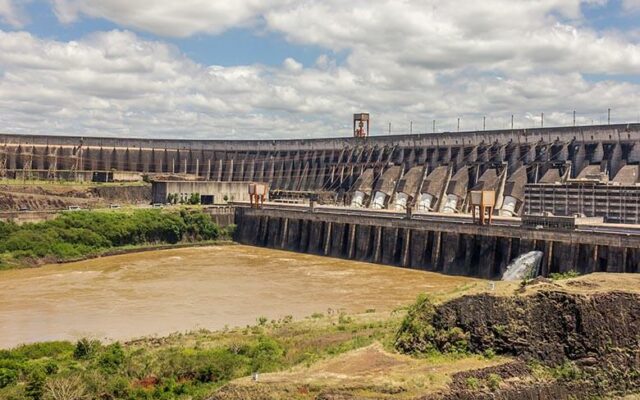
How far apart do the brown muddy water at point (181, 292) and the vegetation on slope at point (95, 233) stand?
2109mm

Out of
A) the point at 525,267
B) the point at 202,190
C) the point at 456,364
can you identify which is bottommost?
the point at 456,364

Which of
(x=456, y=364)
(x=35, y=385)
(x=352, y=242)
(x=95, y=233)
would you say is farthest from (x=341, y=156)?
(x=456, y=364)

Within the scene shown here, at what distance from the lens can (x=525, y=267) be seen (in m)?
43.0

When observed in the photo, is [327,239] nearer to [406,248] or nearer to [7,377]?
[406,248]

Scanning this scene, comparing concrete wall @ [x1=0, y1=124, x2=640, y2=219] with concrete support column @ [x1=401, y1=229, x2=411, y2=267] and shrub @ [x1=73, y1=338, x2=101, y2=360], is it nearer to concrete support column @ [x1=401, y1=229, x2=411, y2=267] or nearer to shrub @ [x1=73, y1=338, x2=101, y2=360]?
concrete support column @ [x1=401, y1=229, x2=411, y2=267]

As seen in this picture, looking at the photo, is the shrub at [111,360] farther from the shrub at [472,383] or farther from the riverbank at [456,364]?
the shrub at [472,383]

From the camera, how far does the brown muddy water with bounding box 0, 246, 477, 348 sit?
34.9m

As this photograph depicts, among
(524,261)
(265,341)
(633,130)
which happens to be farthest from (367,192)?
(265,341)

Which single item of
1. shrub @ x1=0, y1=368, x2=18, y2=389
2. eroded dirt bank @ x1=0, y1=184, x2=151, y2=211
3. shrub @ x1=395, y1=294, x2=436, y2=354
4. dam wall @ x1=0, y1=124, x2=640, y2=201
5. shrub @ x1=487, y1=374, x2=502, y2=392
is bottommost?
shrub @ x1=0, y1=368, x2=18, y2=389

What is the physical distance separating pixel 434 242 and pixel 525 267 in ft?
33.0

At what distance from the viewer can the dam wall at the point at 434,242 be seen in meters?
41.6

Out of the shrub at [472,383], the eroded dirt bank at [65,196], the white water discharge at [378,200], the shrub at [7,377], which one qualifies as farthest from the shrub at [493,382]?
the eroded dirt bank at [65,196]

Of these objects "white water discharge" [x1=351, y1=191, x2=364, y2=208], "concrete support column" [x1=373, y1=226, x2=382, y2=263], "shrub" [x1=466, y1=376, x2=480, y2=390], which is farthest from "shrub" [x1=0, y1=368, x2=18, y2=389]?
"white water discharge" [x1=351, y1=191, x2=364, y2=208]

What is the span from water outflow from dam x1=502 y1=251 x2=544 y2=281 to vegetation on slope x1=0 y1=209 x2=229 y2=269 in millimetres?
36225
